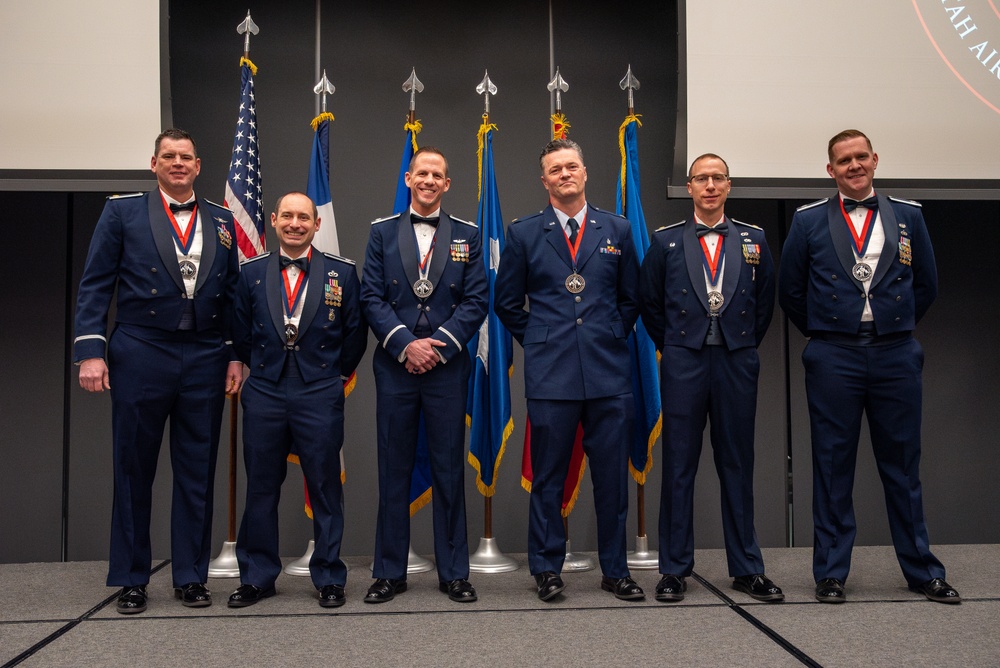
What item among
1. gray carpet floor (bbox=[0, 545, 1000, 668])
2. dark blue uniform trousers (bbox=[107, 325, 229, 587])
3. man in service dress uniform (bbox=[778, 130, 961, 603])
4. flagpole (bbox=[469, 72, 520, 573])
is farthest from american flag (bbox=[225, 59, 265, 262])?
man in service dress uniform (bbox=[778, 130, 961, 603])

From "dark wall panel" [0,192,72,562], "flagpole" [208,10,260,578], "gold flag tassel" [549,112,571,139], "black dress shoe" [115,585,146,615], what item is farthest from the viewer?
"dark wall panel" [0,192,72,562]

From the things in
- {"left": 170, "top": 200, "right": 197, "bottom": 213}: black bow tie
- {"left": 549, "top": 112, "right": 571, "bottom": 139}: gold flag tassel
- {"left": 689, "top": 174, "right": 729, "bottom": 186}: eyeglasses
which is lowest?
{"left": 170, "top": 200, "right": 197, "bottom": 213}: black bow tie

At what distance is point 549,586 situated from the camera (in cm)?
304

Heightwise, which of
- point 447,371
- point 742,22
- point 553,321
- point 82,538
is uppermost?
point 742,22

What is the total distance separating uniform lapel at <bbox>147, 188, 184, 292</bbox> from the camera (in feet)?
10.1

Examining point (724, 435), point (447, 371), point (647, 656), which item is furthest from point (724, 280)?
point (647, 656)

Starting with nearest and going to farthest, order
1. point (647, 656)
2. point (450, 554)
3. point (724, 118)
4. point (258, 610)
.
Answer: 1. point (647, 656)
2. point (258, 610)
3. point (450, 554)
4. point (724, 118)

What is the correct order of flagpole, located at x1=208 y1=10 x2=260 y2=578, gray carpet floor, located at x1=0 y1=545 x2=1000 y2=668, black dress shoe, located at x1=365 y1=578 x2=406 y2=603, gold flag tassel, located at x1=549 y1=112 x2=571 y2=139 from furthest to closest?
gold flag tassel, located at x1=549 y1=112 x2=571 y2=139
flagpole, located at x1=208 y1=10 x2=260 y2=578
black dress shoe, located at x1=365 y1=578 x2=406 y2=603
gray carpet floor, located at x1=0 y1=545 x2=1000 y2=668

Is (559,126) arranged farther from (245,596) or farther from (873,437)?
(245,596)

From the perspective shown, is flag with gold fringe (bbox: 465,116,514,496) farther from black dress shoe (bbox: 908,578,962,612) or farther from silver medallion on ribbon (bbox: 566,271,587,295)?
black dress shoe (bbox: 908,578,962,612)

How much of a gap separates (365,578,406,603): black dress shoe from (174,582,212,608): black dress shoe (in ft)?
1.93

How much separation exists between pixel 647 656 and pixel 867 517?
2790 millimetres

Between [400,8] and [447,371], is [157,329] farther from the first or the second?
[400,8]

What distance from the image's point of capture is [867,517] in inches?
184
